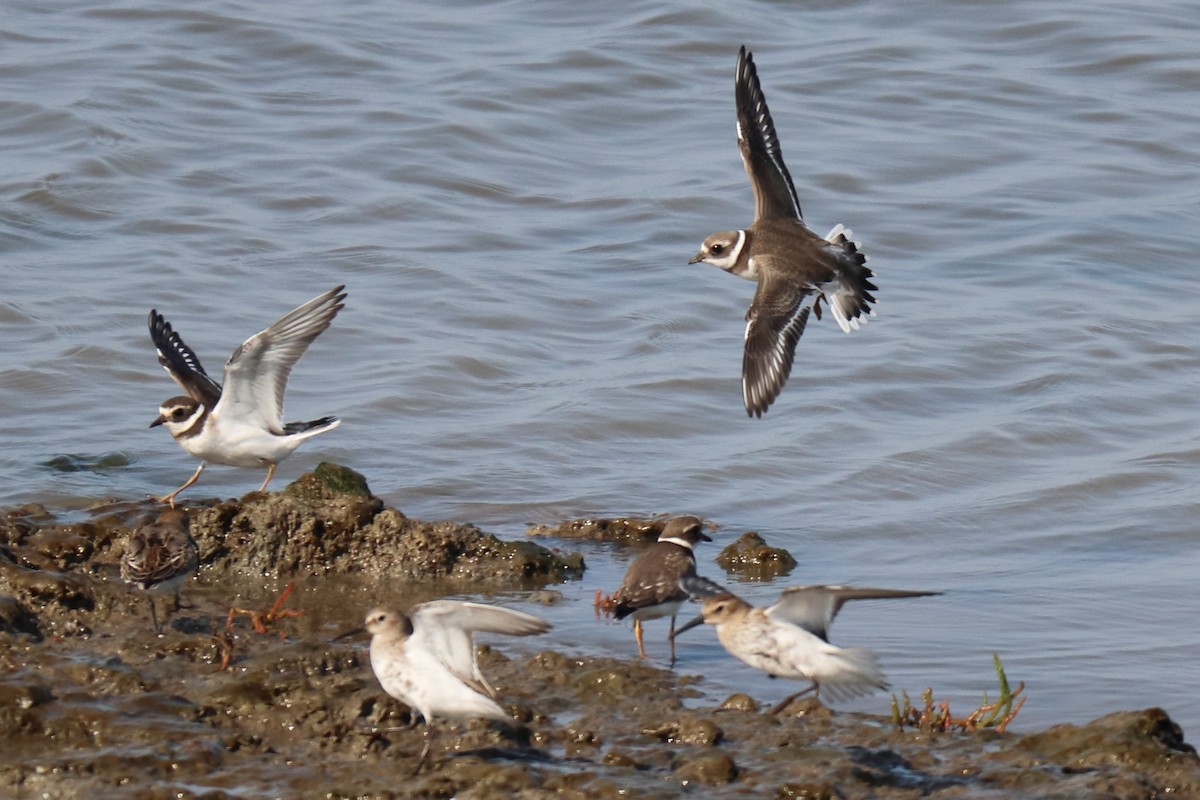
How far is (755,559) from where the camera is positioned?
876cm

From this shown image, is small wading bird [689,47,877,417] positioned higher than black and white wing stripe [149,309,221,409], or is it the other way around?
small wading bird [689,47,877,417]

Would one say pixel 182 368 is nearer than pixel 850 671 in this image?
No

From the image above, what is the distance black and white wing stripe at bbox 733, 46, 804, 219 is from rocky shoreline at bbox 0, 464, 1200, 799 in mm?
3919

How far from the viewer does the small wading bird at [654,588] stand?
7211mm

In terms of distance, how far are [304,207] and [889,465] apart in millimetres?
6746

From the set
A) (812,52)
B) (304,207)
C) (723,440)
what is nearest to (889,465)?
(723,440)

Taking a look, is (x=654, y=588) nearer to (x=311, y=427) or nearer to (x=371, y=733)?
(x=371, y=733)

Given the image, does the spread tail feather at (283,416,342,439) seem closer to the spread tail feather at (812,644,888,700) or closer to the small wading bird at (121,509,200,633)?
the small wading bird at (121,509,200,633)

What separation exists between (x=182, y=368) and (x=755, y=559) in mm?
3244

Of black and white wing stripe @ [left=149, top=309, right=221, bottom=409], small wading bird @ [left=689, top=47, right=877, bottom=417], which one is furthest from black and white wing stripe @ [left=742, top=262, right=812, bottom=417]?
black and white wing stripe @ [left=149, top=309, right=221, bottom=409]

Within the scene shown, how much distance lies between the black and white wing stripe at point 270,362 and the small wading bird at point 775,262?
2.30 meters

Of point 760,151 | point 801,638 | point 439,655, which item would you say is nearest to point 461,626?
point 439,655

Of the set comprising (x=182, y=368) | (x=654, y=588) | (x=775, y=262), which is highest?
(x=775, y=262)

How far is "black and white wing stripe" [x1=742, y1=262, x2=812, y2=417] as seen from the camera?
923 cm
